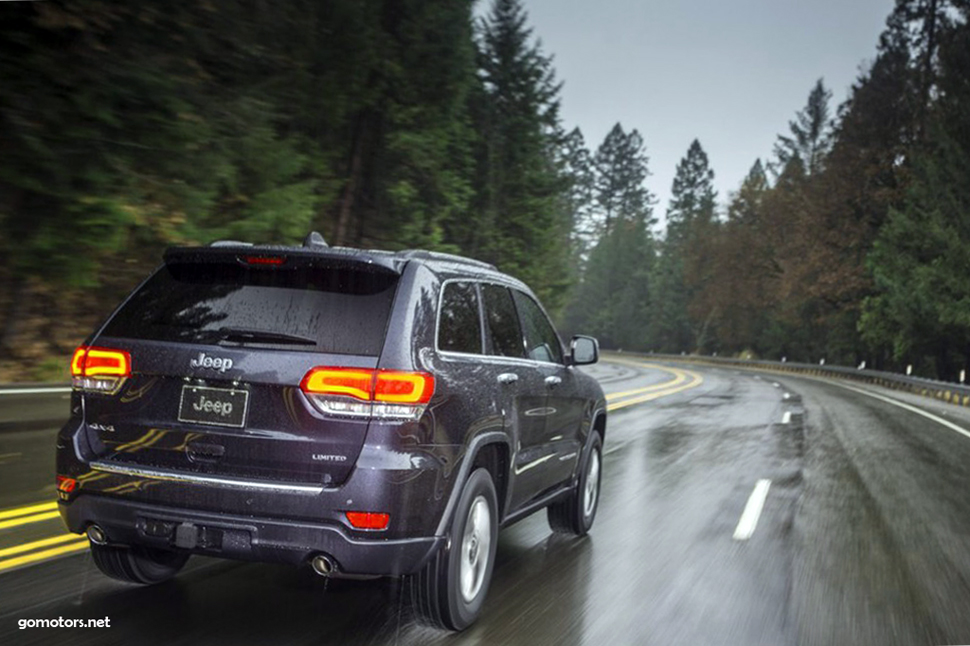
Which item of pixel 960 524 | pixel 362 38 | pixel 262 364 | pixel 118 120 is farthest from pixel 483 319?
pixel 362 38

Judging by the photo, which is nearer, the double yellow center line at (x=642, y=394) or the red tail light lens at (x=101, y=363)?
the red tail light lens at (x=101, y=363)

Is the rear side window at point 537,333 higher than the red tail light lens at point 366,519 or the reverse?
higher

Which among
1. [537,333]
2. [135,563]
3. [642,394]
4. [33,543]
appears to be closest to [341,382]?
[135,563]

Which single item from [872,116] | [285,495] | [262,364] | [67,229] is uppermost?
[872,116]

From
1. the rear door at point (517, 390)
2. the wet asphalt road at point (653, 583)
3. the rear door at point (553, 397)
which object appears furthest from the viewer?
the rear door at point (553, 397)

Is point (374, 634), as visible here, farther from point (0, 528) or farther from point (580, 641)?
point (0, 528)

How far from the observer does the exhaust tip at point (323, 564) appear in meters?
3.91

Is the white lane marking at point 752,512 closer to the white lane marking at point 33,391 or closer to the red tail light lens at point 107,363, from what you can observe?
the red tail light lens at point 107,363

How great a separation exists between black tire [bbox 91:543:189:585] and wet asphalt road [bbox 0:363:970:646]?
84 mm

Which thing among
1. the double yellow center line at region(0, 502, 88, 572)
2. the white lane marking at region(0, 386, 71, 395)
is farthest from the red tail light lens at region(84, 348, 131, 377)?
the white lane marking at region(0, 386, 71, 395)

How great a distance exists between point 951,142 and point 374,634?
3939 cm

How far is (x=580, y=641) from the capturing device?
14.5 ft

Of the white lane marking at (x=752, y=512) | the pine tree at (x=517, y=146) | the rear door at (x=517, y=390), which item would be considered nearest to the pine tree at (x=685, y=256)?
the pine tree at (x=517, y=146)

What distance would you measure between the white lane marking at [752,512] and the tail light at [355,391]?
3.88 metres
